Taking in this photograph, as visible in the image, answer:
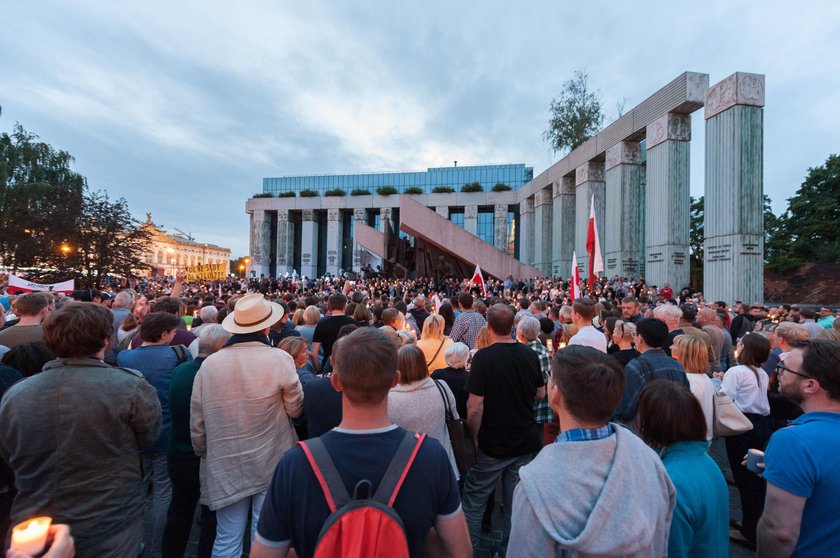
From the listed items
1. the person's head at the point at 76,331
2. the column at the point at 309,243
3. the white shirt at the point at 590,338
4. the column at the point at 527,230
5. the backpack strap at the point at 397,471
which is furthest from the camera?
the column at the point at 309,243

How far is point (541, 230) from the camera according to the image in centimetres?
2886

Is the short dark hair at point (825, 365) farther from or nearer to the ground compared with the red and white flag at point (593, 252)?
nearer to the ground

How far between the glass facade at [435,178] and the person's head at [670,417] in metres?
50.6

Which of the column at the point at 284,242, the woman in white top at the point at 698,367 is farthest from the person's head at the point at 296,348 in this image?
the column at the point at 284,242

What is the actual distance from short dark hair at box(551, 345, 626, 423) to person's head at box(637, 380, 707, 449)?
1.39 ft

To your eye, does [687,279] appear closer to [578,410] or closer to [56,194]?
[578,410]

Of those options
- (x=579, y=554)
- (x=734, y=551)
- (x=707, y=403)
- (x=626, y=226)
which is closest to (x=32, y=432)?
(x=579, y=554)

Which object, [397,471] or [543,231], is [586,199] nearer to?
[543,231]

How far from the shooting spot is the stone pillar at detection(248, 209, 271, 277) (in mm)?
44312

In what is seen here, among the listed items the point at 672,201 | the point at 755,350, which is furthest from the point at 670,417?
the point at 672,201

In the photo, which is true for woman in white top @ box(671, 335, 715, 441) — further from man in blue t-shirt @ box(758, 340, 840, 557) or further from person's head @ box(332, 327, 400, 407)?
person's head @ box(332, 327, 400, 407)

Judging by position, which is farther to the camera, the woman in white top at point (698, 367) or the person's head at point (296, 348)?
the person's head at point (296, 348)

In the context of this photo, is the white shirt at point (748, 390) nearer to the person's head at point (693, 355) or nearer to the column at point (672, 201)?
the person's head at point (693, 355)

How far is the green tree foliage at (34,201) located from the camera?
17.8 metres
